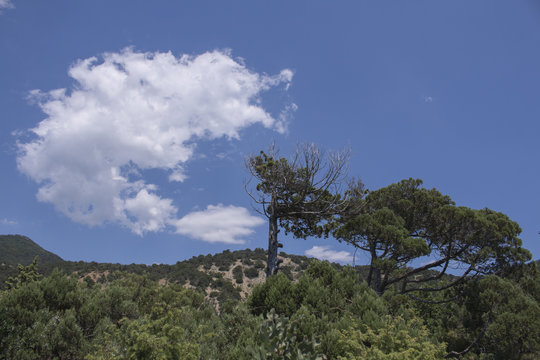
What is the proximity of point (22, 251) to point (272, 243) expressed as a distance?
235 feet

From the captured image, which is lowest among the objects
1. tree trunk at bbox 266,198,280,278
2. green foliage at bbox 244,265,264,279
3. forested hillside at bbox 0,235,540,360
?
forested hillside at bbox 0,235,540,360

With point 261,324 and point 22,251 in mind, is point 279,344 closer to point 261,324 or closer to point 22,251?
point 261,324

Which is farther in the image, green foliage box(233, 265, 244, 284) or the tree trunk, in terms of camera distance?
green foliage box(233, 265, 244, 284)

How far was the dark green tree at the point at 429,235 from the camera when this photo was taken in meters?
16.0

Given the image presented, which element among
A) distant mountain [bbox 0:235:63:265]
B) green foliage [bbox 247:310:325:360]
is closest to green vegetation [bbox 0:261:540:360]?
green foliage [bbox 247:310:325:360]

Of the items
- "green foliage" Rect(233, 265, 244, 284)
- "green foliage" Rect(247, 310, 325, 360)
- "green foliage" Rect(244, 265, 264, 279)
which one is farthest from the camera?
"green foliage" Rect(244, 265, 264, 279)

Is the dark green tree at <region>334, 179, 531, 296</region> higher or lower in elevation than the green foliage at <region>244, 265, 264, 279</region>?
higher

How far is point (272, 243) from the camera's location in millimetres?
17500

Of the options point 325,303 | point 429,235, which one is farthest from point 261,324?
point 429,235

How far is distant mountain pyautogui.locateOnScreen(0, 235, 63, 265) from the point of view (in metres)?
58.8

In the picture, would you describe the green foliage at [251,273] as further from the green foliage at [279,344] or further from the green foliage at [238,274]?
the green foliage at [279,344]

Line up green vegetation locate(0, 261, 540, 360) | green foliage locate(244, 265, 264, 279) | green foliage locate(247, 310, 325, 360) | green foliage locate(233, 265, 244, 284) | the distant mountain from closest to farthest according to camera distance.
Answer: green foliage locate(247, 310, 325, 360) → green vegetation locate(0, 261, 540, 360) → green foliage locate(233, 265, 244, 284) → green foliage locate(244, 265, 264, 279) → the distant mountain

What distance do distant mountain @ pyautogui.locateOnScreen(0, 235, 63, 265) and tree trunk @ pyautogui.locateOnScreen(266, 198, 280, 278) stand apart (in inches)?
2258

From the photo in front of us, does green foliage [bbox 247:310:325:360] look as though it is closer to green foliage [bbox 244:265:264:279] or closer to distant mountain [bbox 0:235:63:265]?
green foliage [bbox 244:265:264:279]
